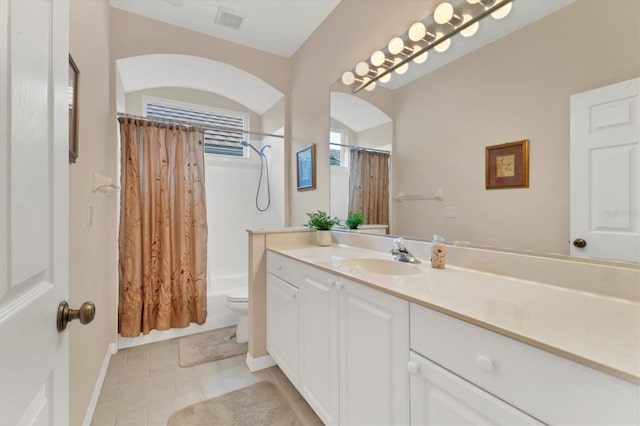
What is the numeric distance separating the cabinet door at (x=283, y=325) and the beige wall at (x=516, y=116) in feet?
2.73

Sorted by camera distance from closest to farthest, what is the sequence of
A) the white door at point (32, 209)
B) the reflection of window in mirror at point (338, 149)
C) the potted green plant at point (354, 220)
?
the white door at point (32, 209), the potted green plant at point (354, 220), the reflection of window in mirror at point (338, 149)

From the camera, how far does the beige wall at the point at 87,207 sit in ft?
4.09

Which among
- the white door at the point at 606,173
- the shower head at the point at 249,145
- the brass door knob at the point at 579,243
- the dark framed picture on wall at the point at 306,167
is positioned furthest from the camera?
the shower head at the point at 249,145

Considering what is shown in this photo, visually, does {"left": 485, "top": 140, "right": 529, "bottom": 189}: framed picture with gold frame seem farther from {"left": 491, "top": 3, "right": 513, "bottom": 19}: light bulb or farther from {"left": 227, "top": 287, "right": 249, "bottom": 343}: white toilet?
{"left": 227, "top": 287, "right": 249, "bottom": 343}: white toilet

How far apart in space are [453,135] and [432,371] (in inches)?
40.8

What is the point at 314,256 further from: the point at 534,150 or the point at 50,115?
the point at 50,115

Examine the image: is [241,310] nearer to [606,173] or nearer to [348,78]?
[348,78]

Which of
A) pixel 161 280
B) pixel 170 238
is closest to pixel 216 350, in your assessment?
pixel 161 280

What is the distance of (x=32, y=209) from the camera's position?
51 cm

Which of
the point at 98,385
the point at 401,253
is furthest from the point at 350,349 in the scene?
the point at 98,385

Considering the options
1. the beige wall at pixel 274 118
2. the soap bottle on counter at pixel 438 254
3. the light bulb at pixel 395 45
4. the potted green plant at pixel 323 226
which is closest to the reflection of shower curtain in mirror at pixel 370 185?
the potted green plant at pixel 323 226

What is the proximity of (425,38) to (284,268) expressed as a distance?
1.50 metres

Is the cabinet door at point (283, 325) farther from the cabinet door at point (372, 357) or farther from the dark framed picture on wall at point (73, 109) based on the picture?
the dark framed picture on wall at point (73, 109)

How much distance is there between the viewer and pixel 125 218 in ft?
7.57
